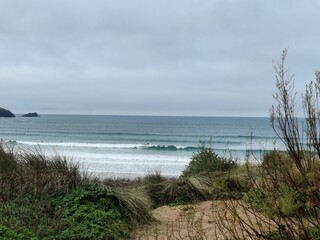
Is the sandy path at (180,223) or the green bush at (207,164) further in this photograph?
the green bush at (207,164)


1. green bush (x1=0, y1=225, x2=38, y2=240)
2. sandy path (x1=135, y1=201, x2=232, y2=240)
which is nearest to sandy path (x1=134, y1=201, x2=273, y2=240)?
sandy path (x1=135, y1=201, x2=232, y2=240)

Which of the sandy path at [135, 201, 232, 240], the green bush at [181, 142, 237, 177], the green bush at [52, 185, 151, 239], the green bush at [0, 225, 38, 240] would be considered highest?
the green bush at [181, 142, 237, 177]

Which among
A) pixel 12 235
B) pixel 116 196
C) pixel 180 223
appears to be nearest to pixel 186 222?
pixel 180 223

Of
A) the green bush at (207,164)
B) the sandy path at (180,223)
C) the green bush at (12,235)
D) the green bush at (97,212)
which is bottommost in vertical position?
the sandy path at (180,223)

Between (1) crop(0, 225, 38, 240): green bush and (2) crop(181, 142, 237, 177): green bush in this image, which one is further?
(2) crop(181, 142, 237, 177): green bush

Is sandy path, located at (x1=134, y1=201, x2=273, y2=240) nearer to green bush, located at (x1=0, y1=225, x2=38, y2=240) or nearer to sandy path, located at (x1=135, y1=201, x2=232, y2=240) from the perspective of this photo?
sandy path, located at (x1=135, y1=201, x2=232, y2=240)

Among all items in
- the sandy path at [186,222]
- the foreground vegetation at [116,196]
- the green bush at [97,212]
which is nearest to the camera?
the foreground vegetation at [116,196]

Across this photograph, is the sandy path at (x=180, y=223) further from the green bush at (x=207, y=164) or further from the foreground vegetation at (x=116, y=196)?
the green bush at (x=207, y=164)

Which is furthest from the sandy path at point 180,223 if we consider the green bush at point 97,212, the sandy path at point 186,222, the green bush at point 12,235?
the green bush at point 12,235

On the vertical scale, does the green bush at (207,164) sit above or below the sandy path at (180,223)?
above

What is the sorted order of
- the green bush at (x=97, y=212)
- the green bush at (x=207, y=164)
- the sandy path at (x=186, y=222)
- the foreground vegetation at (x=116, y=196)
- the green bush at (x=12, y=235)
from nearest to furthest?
the foreground vegetation at (x=116, y=196)
the green bush at (x=12, y=235)
the green bush at (x=97, y=212)
the sandy path at (x=186, y=222)
the green bush at (x=207, y=164)

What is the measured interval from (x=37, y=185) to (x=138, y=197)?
1987mm

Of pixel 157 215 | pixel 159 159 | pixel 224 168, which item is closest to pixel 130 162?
pixel 159 159

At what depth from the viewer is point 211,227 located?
22.3 feet
